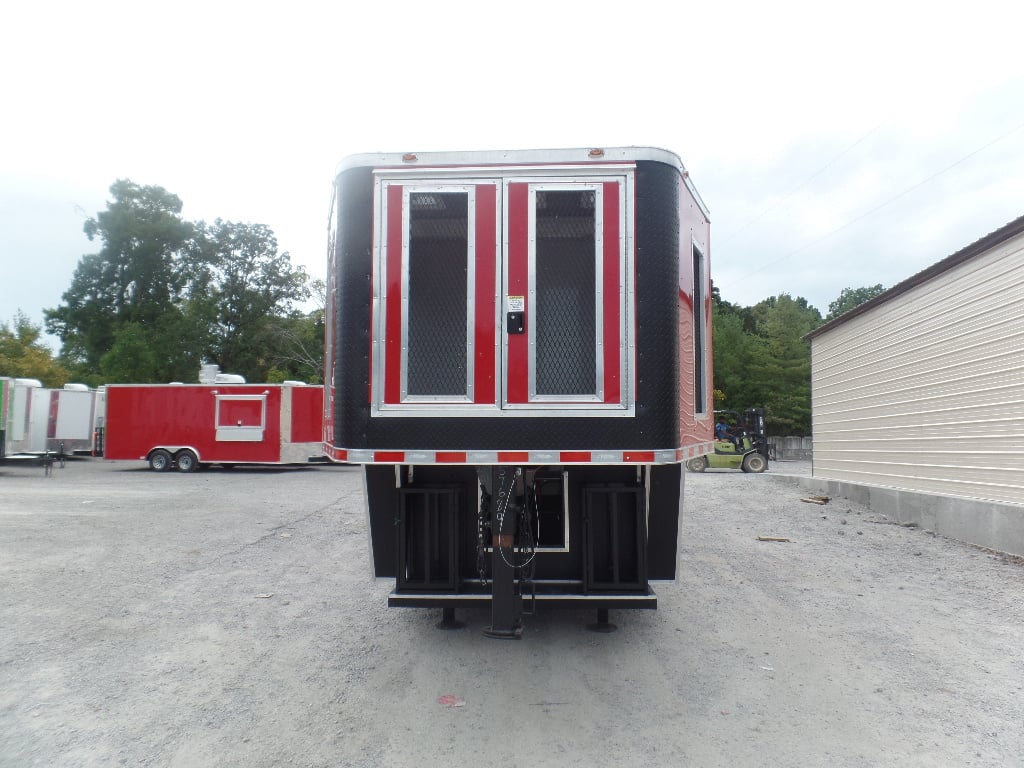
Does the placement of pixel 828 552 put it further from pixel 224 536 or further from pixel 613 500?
pixel 224 536

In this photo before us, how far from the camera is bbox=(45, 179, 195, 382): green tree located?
44.6 metres

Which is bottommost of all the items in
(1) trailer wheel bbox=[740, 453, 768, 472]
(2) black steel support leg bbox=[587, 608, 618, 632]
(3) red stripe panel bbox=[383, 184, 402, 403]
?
(2) black steel support leg bbox=[587, 608, 618, 632]

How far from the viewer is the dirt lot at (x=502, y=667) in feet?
12.0

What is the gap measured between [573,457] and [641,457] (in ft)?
1.30

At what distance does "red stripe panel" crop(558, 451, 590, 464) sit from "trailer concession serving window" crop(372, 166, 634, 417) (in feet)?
0.84

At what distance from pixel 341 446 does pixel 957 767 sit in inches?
142

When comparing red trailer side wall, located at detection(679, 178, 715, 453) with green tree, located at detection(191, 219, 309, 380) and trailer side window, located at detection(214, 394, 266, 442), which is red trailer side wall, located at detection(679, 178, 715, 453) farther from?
green tree, located at detection(191, 219, 309, 380)

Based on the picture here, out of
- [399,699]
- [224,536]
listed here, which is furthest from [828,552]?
[224,536]

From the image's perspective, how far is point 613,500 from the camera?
4.76 m

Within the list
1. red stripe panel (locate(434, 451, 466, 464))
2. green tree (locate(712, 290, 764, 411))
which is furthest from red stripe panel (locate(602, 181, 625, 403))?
green tree (locate(712, 290, 764, 411))

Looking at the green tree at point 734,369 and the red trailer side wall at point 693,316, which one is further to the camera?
the green tree at point 734,369

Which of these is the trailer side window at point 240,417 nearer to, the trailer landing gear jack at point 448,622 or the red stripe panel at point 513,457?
the trailer landing gear jack at point 448,622

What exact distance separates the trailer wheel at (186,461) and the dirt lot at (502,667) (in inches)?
487

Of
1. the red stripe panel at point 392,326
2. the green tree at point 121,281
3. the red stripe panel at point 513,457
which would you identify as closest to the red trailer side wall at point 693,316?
the red stripe panel at point 513,457
